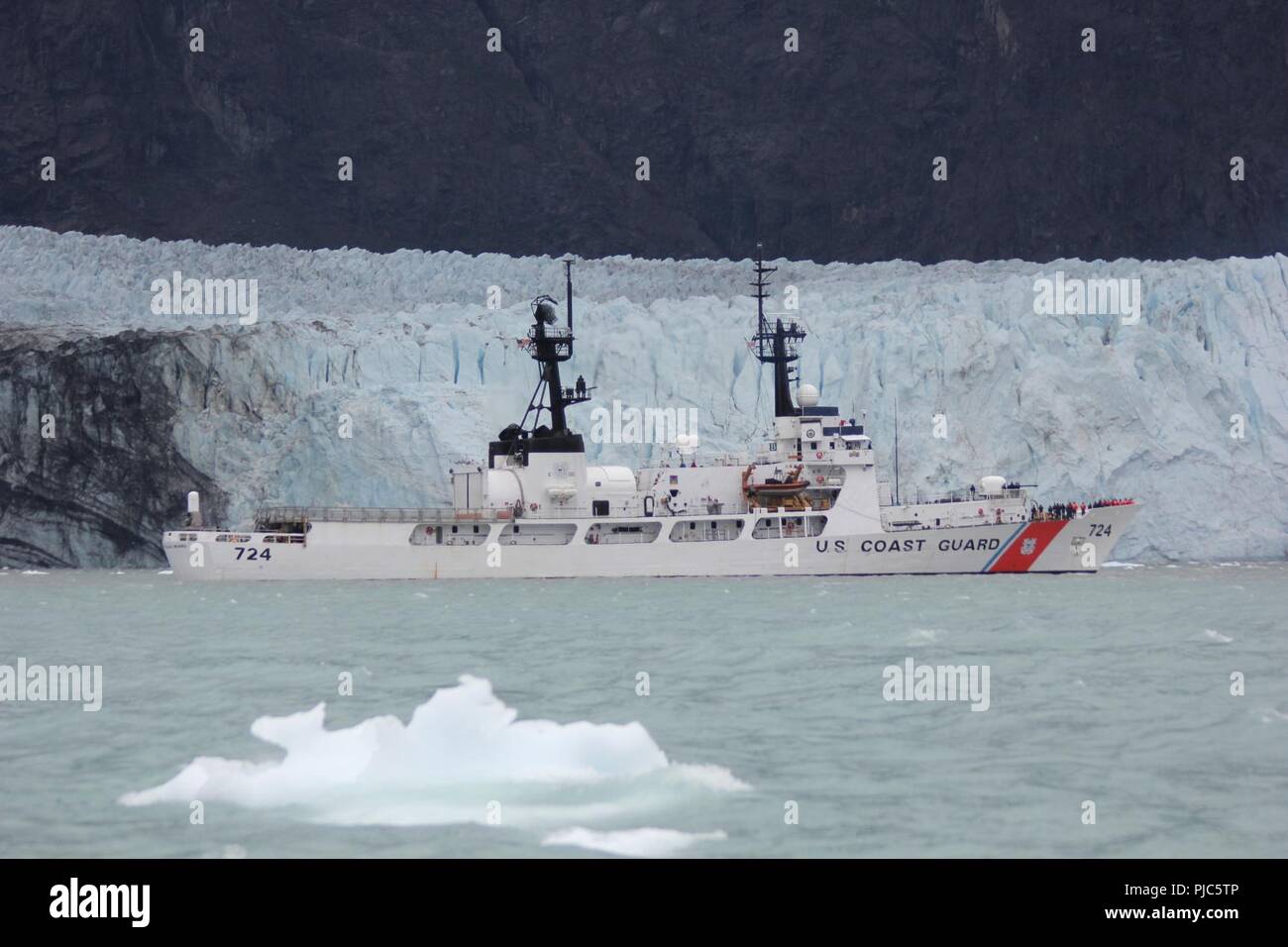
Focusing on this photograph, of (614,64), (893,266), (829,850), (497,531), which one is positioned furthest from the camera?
(614,64)

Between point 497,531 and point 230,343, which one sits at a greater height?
point 230,343

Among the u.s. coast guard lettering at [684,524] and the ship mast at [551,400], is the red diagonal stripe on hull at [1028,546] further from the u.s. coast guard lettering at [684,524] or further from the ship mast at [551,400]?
the ship mast at [551,400]

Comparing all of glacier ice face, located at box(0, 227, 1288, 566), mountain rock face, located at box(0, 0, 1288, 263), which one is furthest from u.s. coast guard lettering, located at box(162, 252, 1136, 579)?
mountain rock face, located at box(0, 0, 1288, 263)

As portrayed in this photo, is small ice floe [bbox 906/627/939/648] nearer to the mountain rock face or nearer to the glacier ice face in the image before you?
the glacier ice face

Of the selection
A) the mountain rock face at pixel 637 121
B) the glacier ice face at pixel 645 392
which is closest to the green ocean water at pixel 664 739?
the glacier ice face at pixel 645 392

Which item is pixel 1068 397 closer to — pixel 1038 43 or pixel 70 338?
pixel 70 338

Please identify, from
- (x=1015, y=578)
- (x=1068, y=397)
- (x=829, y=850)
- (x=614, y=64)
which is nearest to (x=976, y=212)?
(x=614, y=64)

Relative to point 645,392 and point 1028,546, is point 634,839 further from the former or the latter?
point 645,392
